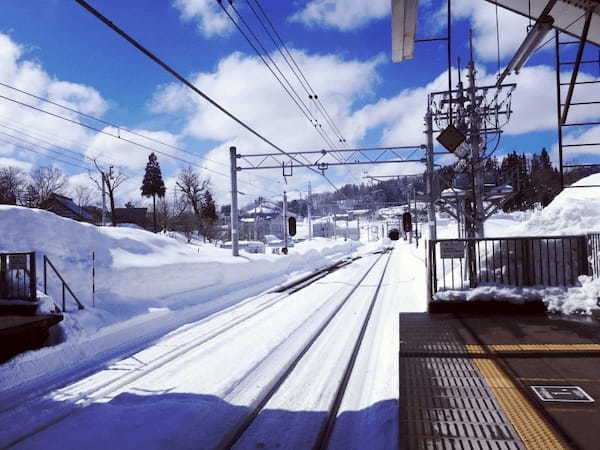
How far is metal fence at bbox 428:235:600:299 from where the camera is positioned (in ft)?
29.0

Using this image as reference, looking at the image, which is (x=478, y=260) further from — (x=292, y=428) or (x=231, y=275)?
(x=231, y=275)

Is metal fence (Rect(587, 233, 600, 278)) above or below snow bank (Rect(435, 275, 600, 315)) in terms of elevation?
above

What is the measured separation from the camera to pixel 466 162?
2019 centimetres

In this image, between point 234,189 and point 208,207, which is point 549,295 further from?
point 208,207

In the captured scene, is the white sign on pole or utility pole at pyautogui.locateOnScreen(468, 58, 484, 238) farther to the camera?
utility pole at pyautogui.locateOnScreen(468, 58, 484, 238)

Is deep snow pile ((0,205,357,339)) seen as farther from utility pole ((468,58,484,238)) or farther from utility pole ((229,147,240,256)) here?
utility pole ((468,58,484,238))

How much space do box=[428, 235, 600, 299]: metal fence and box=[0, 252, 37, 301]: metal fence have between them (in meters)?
8.65

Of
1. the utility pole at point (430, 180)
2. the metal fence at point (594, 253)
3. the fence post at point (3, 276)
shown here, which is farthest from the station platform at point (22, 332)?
the utility pole at point (430, 180)

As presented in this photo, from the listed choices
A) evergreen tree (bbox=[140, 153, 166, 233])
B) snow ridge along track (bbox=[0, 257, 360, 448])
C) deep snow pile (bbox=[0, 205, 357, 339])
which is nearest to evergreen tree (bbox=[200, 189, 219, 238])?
evergreen tree (bbox=[140, 153, 166, 233])

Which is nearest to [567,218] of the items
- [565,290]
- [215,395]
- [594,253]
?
[594,253]

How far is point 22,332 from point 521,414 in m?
7.98

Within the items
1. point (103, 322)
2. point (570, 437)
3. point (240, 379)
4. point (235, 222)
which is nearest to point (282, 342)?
point (240, 379)

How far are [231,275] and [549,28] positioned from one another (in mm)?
15085

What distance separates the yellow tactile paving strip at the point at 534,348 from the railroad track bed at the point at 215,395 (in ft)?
5.44
